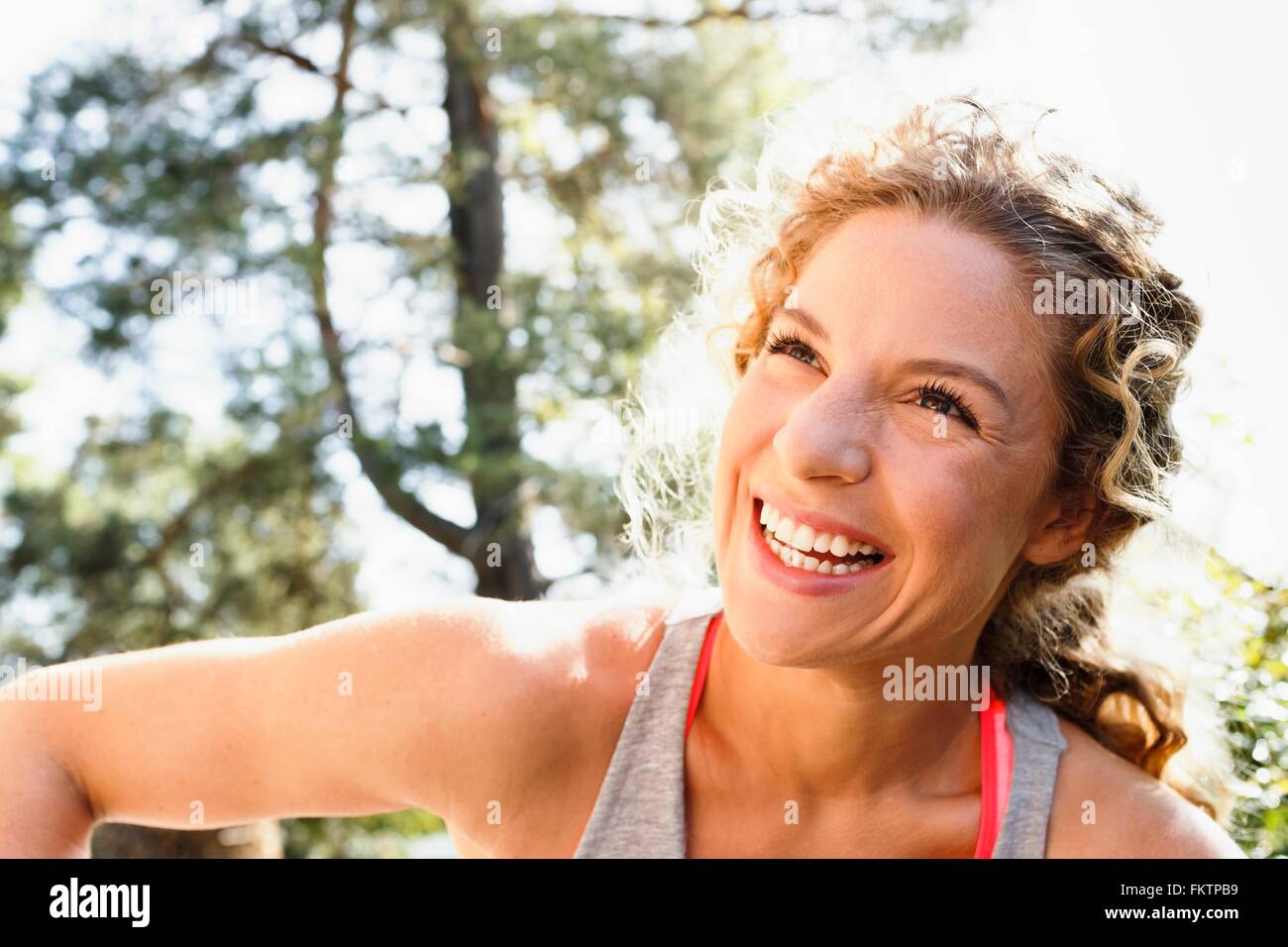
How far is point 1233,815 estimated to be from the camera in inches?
97.0

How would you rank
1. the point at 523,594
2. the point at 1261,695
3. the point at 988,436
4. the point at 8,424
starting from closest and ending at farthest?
the point at 988,436, the point at 1261,695, the point at 523,594, the point at 8,424

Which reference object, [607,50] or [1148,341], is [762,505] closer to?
[1148,341]

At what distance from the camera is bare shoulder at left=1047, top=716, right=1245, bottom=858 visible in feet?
6.80

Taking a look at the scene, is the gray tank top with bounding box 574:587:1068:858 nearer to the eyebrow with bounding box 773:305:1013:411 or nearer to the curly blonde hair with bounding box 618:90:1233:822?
the curly blonde hair with bounding box 618:90:1233:822

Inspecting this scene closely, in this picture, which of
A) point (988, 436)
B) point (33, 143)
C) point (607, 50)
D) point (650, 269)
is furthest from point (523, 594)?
point (988, 436)

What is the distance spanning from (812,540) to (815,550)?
19 millimetres

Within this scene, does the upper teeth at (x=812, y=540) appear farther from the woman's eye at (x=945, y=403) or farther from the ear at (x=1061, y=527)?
the ear at (x=1061, y=527)

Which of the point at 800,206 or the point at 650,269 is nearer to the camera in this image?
the point at 800,206

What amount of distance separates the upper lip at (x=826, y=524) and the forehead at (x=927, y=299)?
0.84 ft

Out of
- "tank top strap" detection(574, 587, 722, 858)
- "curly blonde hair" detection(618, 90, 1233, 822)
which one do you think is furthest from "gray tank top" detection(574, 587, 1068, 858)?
"curly blonde hair" detection(618, 90, 1233, 822)

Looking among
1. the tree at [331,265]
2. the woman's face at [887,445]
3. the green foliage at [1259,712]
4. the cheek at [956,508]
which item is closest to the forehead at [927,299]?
the woman's face at [887,445]

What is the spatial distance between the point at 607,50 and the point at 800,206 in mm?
7440

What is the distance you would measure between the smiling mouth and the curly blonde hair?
42cm

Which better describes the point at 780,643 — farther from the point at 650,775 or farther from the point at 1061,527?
the point at 1061,527
